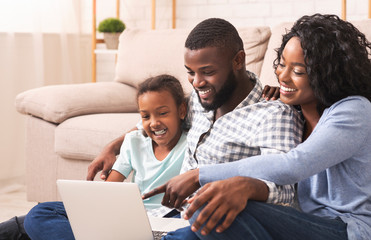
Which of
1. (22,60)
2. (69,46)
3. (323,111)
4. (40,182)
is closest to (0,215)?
(40,182)

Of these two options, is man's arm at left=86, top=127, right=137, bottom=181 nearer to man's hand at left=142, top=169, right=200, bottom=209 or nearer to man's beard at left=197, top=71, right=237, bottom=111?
man's beard at left=197, top=71, right=237, bottom=111

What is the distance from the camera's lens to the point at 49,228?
58.2 inches

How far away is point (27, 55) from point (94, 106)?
99 centimetres

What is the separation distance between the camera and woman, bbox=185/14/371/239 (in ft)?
3.49

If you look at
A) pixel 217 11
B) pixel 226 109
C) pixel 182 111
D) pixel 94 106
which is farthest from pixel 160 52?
Result: pixel 226 109

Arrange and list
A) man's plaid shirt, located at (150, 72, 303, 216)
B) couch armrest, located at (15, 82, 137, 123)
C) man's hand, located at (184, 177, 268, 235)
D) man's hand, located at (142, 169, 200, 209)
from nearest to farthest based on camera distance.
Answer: man's hand, located at (184, 177, 268, 235), man's hand, located at (142, 169, 200, 209), man's plaid shirt, located at (150, 72, 303, 216), couch armrest, located at (15, 82, 137, 123)

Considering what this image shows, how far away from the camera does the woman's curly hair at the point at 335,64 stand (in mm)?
1206

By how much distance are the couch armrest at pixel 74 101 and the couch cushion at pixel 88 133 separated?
58mm

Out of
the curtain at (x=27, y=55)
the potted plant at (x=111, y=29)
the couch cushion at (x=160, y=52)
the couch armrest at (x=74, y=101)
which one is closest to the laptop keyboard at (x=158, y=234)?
the couch cushion at (x=160, y=52)

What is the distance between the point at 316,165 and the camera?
3.60 ft

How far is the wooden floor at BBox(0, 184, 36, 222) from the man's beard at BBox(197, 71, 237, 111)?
1.41 metres

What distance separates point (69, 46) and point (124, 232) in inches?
102

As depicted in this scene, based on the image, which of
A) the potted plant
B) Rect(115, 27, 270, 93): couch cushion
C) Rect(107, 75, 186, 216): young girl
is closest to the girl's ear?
Rect(107, 75, 186, 216): young girl

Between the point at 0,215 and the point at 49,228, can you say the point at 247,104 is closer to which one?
the point at 49,228
